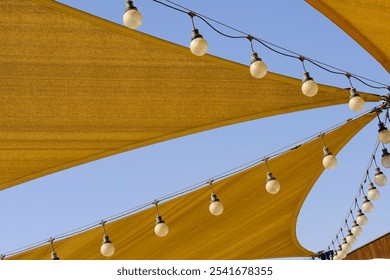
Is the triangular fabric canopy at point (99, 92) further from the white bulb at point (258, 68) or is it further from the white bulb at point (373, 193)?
the white bulb at point (373, 193)

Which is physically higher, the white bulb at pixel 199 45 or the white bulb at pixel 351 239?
the white bulb at pixel 351 239

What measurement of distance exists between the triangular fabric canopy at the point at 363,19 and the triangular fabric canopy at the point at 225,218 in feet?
6.51

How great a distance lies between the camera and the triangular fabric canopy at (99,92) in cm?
464

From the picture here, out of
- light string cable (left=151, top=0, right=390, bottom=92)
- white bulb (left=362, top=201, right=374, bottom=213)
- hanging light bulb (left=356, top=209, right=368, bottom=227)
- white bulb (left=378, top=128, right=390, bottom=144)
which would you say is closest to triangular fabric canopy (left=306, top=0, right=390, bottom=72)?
light string cable (left=151, top=0, right=390, bottom=92)

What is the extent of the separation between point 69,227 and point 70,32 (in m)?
3.75

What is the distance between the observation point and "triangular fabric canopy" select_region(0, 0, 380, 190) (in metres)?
4.64

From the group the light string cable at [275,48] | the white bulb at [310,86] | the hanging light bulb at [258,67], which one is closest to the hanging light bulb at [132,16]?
the light string cable at [275,48]

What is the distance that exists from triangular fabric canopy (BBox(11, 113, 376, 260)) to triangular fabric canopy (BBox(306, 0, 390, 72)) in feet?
6.51

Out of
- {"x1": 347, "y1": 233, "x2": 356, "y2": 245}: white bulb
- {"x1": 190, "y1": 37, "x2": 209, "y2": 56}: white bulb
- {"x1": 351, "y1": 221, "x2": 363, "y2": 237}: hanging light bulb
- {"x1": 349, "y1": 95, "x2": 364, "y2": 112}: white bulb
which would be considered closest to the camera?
{"x1": 190, "y1": 37, "x2": 209, "y2": 56}: white bulb

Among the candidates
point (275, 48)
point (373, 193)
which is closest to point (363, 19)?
point (275, 48)

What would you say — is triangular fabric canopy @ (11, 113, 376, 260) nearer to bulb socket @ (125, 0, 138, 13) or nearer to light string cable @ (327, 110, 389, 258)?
light string cable @ (327, 110, 389, 258)

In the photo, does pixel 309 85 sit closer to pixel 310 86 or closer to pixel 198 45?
pixel 310 86

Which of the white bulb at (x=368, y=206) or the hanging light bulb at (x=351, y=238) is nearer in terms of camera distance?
the white bulb at (x=368, y=206)
